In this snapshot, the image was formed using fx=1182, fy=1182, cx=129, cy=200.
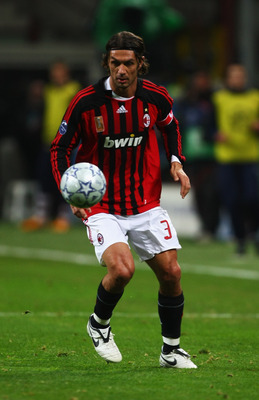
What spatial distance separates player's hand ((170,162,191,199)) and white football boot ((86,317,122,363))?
3.43ft

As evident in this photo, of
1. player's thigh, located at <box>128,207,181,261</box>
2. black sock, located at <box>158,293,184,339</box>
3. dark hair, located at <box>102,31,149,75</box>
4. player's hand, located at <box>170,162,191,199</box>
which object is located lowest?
black sock, located at <box>158,293,184,339</box>

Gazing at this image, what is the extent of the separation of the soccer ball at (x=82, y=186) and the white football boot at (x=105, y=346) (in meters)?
1.00

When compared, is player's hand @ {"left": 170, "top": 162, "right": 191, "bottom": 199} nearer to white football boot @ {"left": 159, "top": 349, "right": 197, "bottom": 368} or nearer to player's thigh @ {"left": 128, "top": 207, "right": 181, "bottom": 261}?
player's thigh @ {"left": 128, "top": 207, "right": 181, "bottom": 261}

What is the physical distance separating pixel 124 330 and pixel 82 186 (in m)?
2.63

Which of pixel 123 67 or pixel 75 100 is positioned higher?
pixel 123 67

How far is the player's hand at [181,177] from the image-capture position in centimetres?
773

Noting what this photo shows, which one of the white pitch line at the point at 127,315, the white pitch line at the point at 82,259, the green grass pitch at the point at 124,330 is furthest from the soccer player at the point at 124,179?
the white pitch line at the point at 82,259

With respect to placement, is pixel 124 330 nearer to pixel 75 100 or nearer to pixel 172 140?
pixel 172 140

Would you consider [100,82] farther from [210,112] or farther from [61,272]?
[210,112]

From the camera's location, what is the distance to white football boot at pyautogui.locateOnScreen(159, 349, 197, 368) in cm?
764

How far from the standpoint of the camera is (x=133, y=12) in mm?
17766

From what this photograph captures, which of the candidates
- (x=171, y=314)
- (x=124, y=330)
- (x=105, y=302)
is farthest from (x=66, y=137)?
(x=124, y=330)

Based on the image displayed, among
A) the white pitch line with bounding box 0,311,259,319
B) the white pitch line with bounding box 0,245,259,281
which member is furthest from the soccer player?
the white pitch line with bounding box 0,245,259,281

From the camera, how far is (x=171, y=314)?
25.4 feet
